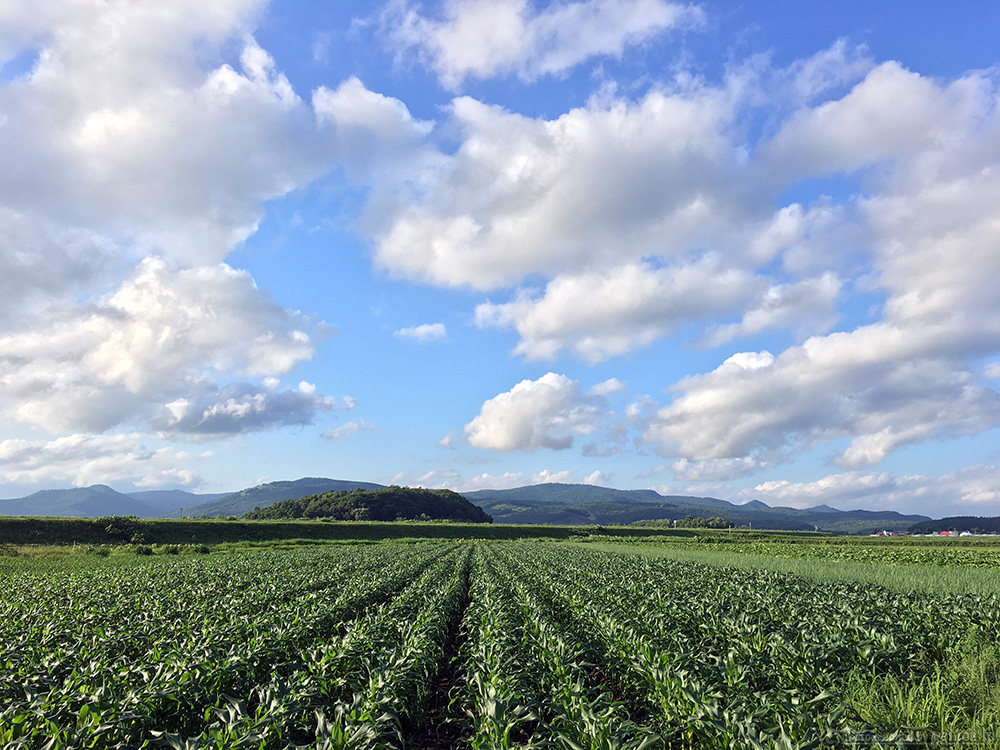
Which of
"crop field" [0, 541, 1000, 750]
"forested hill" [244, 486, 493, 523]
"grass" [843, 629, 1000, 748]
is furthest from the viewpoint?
"forested hill" [244, 486, 493, 523]

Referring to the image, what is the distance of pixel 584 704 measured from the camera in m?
6.57

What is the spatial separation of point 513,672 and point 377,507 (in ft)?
476

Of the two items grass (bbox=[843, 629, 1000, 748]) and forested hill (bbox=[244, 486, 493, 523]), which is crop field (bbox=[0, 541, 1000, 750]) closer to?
grass (bbox=[843, 629, 1000, 748])

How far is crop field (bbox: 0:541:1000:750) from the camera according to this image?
21.0 ft

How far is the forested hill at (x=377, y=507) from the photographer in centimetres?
13862

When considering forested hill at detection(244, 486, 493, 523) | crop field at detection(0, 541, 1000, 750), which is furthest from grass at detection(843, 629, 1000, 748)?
forested hill at detection(244, 486, 493, 523)

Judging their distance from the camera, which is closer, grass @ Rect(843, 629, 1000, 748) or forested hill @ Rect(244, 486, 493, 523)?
grass @ Rect(843, 629, 1000, 748)

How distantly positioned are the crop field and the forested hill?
415 feet

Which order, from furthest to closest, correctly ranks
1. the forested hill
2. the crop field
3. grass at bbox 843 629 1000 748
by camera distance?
the forested hill < the crop field < grass at bbox 843 629 1000 748

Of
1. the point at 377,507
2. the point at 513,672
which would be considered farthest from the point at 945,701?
the point at 377,507

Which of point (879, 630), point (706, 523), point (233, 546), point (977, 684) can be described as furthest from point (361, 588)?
point (706, 523)

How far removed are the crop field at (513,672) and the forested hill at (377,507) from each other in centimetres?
12652

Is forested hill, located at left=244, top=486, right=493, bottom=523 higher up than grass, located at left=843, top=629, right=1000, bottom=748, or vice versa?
grass, located at left=843, top=629, right=1000, bottom=748

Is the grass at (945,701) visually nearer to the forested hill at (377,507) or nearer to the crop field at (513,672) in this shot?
the crop field at (513,672)
